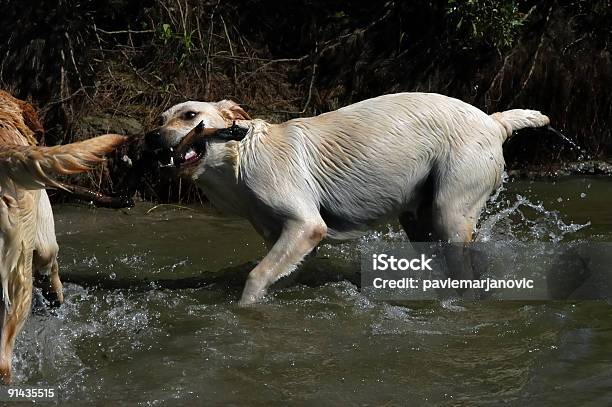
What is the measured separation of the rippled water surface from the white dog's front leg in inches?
5.2

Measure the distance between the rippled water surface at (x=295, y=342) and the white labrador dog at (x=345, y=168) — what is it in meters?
0.51

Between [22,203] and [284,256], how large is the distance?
6.86 feet

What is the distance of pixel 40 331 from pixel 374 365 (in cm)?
194

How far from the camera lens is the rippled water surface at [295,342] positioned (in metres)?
4.96

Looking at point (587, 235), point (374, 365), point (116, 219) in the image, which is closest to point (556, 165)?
point (587, 235)

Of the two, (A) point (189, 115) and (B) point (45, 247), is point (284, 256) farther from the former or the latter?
(B) point (45, 247)

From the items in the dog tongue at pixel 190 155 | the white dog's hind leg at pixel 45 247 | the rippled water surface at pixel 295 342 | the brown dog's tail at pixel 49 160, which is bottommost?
the rippled water surface at pixel 295 342

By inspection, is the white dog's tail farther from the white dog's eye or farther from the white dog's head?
the white dog's eye

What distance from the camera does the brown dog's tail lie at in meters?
4.39

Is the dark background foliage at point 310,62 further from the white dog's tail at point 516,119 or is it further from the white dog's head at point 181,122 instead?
the white dog's tail at point 516,119

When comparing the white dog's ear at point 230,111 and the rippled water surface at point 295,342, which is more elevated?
the white dog's ear at point 230,111

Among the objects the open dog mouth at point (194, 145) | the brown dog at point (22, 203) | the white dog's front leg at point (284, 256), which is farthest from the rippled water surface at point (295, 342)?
the open dog mouth at point (194, 145)

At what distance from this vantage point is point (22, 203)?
4.80 metres

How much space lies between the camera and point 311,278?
23.6ft
